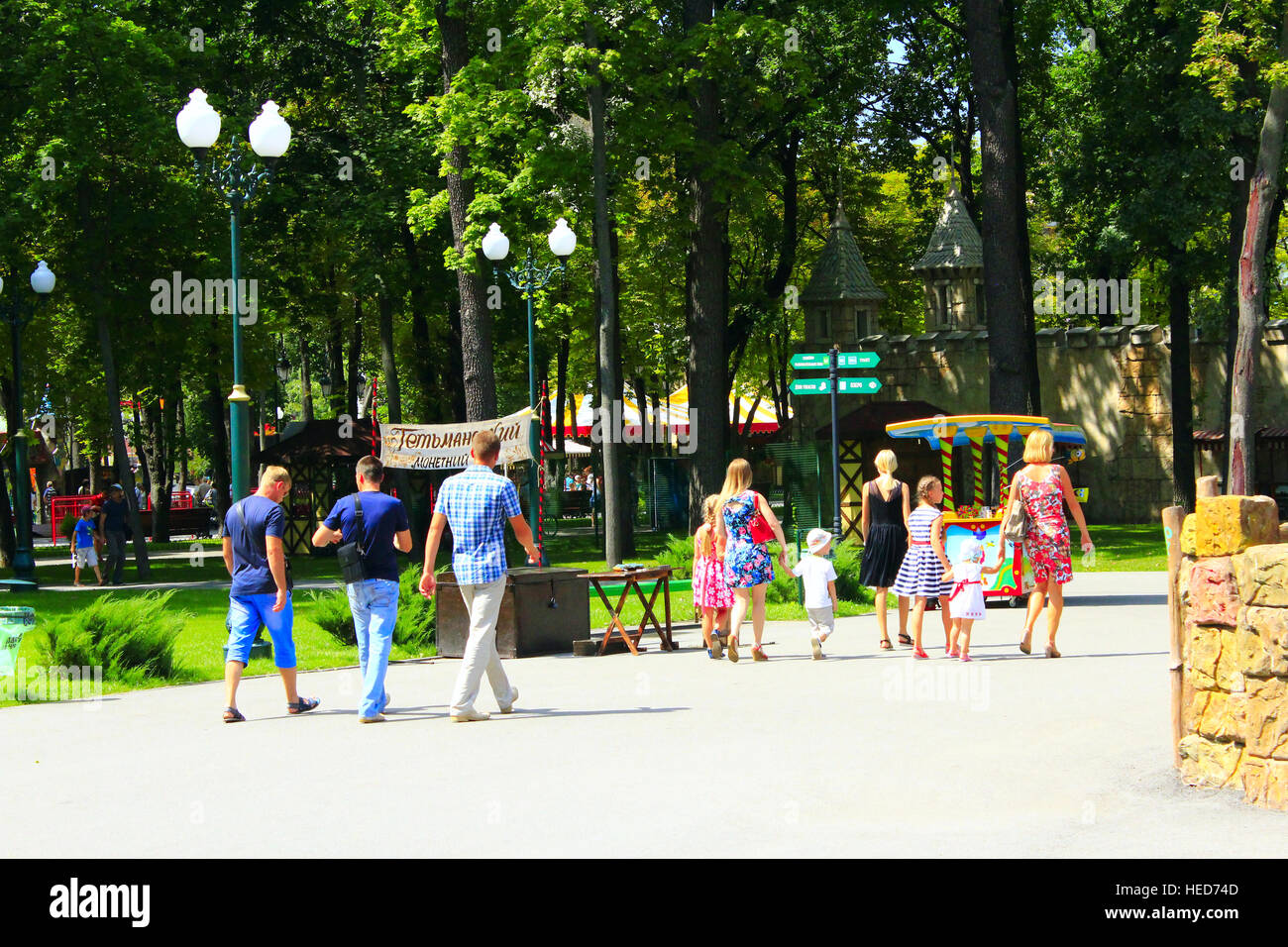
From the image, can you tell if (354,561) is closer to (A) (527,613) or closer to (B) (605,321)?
(A) (527,613)

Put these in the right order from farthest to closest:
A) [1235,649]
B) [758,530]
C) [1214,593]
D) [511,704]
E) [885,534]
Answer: [885,534] < [758,530] < [511,704] < [1214,593] < [1235,649]

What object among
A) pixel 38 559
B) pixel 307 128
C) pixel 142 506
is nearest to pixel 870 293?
pixel 307 128

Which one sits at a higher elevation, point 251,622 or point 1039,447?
point 1039,447

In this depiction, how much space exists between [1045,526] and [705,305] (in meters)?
15.6

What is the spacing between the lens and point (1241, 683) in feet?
24.7

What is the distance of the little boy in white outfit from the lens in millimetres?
14141

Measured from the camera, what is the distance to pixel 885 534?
51.5ft

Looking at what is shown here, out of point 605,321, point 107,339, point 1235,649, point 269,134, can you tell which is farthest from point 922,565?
point 107,339

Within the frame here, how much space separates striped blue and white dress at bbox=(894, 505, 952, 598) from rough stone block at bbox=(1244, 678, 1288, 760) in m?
6.68

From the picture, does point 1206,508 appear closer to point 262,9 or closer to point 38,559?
point 262,9

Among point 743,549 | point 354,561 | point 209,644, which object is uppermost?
point 354,561

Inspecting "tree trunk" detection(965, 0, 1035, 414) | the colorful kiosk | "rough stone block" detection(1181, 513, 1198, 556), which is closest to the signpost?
the colorful kiosk

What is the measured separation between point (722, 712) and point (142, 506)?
52.8m

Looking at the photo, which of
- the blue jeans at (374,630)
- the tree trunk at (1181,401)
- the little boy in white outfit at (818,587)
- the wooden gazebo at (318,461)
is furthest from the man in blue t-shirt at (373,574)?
the tree trunk at (1181,401)
